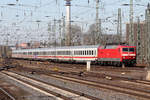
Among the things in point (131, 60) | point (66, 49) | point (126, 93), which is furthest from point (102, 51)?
point (126, 93)

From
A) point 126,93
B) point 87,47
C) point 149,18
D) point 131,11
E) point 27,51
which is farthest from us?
point 27,51

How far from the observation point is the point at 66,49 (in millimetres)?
48406

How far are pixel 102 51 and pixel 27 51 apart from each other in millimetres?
36334

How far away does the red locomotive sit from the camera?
34250mm

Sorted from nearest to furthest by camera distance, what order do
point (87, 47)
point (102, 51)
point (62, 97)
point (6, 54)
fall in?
1. point (62, 97)
2. point (102, 51)
3. point (87, 47)
4. point (6, 54)

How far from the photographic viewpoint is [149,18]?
3017 cm

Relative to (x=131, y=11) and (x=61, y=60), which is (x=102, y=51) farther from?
(x=61, y=60)

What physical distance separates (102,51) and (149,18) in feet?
29.9

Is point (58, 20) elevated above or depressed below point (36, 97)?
above

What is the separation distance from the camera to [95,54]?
38812 mm

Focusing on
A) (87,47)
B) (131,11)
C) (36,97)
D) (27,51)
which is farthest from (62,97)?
(27,51)

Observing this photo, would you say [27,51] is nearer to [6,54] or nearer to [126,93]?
[6,54]

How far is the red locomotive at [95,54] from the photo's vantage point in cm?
3425

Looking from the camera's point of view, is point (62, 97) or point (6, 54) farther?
point (6, 54)
